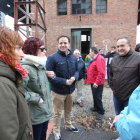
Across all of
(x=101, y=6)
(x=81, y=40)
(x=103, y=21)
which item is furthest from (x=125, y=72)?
(x=101, y=6)

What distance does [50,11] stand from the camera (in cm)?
846

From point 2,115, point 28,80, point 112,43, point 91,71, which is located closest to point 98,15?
point 112,43

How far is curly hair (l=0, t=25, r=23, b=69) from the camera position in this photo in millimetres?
781

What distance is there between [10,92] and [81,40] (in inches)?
346

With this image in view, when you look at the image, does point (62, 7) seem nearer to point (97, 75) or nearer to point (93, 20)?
point (93, 20)

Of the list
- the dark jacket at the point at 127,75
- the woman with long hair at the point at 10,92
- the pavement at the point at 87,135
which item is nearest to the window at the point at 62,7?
the dark jacket at the point at 127,75

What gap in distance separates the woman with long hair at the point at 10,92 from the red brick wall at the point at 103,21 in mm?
8060

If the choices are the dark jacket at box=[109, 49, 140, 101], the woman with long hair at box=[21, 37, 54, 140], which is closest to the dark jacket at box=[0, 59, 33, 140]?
the woman with long hair at box=[21, 37, 54, 140]

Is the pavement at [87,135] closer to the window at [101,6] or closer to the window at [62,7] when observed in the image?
the window at [101,6]

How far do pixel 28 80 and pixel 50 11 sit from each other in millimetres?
8598

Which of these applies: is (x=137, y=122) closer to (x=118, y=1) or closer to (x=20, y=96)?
(x=20, y=96)

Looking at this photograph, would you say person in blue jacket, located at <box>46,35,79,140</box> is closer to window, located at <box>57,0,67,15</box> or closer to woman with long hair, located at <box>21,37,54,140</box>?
woman with long hair, located at <box>21,37,54,140</box>

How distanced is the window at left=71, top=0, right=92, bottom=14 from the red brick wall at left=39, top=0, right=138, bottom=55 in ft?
1.28

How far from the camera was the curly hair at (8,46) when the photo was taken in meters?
0.78
